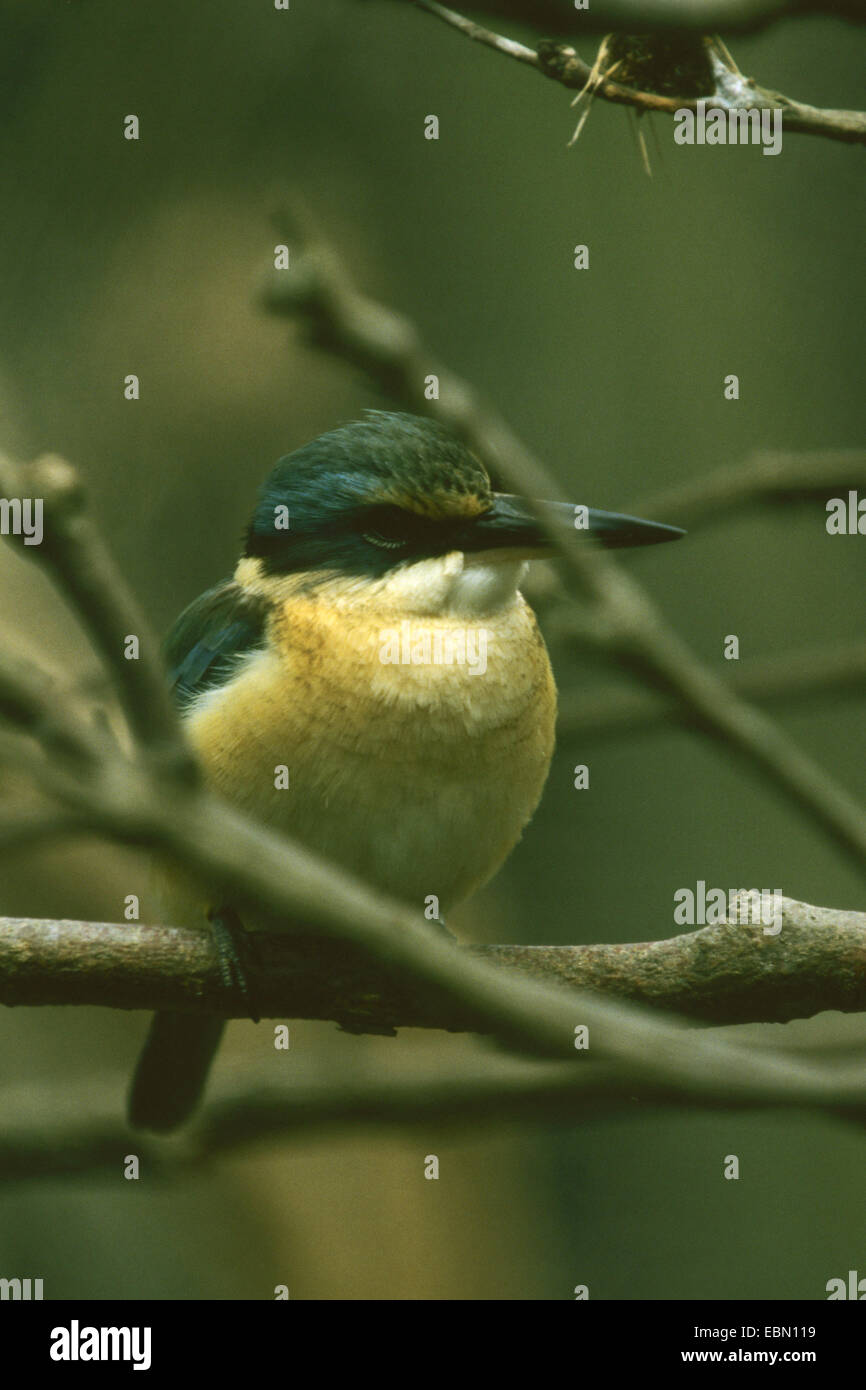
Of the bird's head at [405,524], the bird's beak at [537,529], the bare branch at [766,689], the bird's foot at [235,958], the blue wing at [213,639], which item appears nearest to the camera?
the bird's foot at [235,958]

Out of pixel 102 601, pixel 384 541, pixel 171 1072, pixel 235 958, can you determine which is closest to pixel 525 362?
pixel 384 541

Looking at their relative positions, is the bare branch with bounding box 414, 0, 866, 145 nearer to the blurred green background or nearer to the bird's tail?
the bird's tail

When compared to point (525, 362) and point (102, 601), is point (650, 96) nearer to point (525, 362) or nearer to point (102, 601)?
point (102, 601)

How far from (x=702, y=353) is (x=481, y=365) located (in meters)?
0.79

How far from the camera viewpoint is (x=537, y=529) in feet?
9.29

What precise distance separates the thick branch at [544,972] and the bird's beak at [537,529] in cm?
78

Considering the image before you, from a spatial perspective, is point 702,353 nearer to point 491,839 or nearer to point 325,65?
point 325,65

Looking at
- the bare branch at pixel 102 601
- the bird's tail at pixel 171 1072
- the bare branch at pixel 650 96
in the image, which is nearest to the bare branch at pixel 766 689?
the bird's tail at pixel 171 1072

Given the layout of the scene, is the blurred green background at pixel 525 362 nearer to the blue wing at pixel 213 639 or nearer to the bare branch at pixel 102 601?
the blue wing at pixel 213 639

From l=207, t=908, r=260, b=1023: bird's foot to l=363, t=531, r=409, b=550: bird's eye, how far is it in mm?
794

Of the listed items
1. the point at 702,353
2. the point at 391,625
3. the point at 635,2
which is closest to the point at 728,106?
the point at 635,2

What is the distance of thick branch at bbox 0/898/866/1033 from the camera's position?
225cm

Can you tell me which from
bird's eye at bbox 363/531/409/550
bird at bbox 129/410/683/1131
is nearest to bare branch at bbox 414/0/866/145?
bird at bbox 129/410/683/1131

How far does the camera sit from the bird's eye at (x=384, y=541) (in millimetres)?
2938
